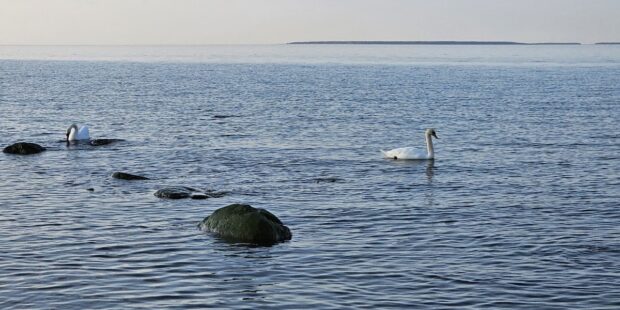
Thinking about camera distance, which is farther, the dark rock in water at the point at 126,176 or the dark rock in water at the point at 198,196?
the dark rock in water at the point at 126,176

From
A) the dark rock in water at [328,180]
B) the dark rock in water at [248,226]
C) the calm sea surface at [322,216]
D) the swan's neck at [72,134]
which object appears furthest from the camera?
the swan's neck at [72,134]

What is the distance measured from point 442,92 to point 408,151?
171 feet

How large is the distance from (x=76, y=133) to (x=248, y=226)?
Answer: 2204 centimetres

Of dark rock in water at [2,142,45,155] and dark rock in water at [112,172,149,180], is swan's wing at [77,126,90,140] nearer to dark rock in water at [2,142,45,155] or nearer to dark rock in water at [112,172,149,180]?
dark rock in water at [2,142,45,155]

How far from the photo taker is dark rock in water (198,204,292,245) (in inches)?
846

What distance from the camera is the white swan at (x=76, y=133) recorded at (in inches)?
1633

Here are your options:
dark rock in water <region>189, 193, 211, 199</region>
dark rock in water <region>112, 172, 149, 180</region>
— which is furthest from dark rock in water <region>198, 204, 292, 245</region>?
dark rock in water <region>112, 172, 149, 180</region>

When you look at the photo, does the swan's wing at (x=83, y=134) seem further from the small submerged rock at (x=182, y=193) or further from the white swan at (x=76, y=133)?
the small submerged rock at (x=182, y=193)

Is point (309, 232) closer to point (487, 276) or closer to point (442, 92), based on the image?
point (487, 276)

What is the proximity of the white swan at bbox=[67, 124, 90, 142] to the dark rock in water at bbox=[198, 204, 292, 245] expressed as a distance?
67.9 feet

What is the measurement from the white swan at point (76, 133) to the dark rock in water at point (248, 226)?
20703mm

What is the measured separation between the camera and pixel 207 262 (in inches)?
774

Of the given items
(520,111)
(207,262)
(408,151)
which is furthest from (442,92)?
(207,262)

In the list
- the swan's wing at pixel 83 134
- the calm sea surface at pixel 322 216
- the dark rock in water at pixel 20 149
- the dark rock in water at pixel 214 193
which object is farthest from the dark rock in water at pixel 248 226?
the swan's wing at pixel 83 134
